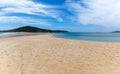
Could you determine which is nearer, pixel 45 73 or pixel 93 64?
pixel 45 73

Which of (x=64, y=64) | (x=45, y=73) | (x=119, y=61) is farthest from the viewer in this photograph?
(x=119, y=61)

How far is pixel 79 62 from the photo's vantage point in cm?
920

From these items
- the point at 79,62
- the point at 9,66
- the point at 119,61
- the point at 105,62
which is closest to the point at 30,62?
the point at 9,66

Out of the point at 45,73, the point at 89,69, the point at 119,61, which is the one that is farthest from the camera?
the point at 119,61

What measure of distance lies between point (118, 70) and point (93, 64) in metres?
1.47

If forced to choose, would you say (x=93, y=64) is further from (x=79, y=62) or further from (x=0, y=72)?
(x=0, y=72)

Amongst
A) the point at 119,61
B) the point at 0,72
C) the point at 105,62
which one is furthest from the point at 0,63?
the point at 119,61

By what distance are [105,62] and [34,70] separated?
4137 millimetres

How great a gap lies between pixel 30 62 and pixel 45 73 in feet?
6.62

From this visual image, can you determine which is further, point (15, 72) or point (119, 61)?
point (119, 61)

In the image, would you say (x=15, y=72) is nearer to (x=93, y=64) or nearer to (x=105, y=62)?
(x=93, y=64)

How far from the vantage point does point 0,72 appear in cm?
731

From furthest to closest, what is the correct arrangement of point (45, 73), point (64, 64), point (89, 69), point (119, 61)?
1. point (119, 61)
2. point (64, 64)
3. point (89, 69)
4. point (45, 73)

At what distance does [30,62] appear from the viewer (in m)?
9.02
